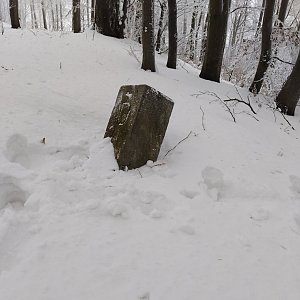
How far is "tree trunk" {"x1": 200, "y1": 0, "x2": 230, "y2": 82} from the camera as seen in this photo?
695cm

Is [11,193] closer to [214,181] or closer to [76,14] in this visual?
[214,181]

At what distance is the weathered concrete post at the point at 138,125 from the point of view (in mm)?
3266

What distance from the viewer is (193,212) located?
Result: 2754mm

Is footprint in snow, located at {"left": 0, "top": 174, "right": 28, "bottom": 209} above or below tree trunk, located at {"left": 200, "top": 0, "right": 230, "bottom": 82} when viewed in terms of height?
below

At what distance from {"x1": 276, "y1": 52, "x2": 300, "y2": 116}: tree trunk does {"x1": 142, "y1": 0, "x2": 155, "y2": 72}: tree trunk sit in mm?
2636

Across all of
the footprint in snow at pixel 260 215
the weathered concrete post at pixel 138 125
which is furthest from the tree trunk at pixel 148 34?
the footprint in snow at pixel 260 215

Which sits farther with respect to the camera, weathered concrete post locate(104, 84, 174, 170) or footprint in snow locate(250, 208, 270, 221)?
weathered concrete post locate(104, 84, 174, 170)

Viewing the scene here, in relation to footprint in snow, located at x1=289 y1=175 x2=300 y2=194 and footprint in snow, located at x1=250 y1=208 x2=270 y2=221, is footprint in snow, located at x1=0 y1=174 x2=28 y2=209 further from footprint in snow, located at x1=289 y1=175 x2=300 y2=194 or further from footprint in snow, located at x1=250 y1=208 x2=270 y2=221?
footprint in snow, located at x1=289 y1=175 x2=300 y2=194

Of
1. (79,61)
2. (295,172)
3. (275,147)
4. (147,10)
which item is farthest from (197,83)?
(295,172)

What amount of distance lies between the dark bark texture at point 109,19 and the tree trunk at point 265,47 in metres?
4.23

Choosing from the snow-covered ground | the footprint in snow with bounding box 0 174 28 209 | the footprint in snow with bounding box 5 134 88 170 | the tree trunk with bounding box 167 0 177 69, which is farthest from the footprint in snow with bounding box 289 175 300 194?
the tree trunk with bounding box 167 0 177 69

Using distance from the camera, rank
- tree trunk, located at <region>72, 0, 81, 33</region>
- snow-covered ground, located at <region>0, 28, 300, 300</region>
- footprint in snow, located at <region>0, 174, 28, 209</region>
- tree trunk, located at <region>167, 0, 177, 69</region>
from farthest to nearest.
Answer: tree trunk, located at <region>72, 0, 81, 33</region> → tree trunk, located at <region>167, 0, 177, 69</region> → footprint in snow, located at <region>0, 174, 28, 209</region> → snow-covered ground, located at <region>0, 28, 300, 300</region>

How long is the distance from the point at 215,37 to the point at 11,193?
5900 mm

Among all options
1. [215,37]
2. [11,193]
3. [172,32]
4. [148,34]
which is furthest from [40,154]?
[172,32]
